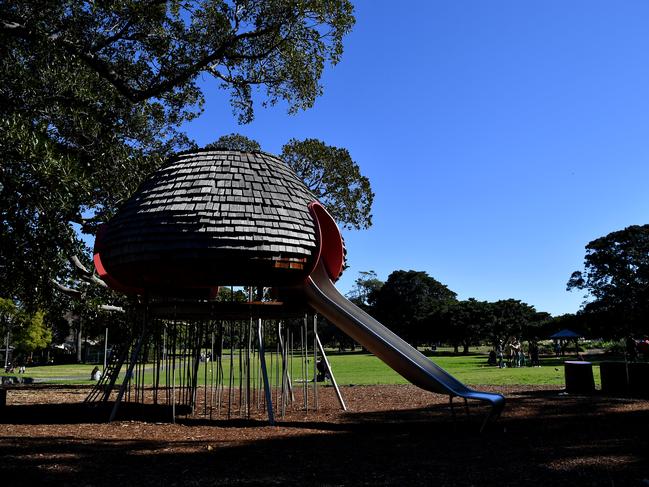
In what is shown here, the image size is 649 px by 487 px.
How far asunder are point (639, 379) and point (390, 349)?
9.26 metres

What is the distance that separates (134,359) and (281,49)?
12.3 metres

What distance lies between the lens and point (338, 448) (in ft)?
28.3

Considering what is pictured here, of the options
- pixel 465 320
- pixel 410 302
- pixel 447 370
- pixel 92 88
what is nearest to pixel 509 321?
pixel 465 320

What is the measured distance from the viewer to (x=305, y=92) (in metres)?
21.3

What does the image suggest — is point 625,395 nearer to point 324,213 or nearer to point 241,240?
point 324,213

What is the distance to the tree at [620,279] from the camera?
50188 millimetres

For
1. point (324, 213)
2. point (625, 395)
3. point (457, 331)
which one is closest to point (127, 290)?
point (324, 213)

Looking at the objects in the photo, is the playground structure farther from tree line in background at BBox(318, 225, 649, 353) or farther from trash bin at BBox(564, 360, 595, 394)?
tree line in background at BBox(318, 225, 649, 353)

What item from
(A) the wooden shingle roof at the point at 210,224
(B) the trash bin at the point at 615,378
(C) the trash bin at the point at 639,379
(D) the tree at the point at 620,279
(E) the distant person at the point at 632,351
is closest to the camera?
(A) the wooden shingle roof at the point at 210,224

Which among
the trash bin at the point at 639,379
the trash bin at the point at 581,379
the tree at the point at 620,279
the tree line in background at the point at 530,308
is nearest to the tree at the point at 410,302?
the tree line in background at the point at 530,308

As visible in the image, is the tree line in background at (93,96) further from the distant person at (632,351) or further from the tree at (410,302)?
the tree at (410,302)

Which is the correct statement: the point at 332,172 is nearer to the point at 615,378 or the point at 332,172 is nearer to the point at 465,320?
the point at 615,378

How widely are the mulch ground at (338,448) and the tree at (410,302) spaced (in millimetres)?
61340

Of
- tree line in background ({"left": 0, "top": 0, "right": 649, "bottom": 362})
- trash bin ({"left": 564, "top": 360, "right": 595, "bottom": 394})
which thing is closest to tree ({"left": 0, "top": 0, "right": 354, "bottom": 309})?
tree line in background ({"left": 0, "top": 0, "right": 649, "bottom": 362})
